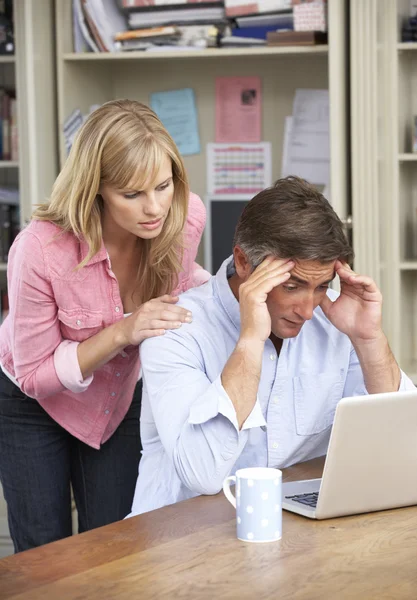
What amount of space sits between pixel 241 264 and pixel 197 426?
1.22 feet

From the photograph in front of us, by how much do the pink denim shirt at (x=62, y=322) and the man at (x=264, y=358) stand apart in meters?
0.26

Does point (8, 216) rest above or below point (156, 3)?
below

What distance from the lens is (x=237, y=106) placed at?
3.48 metres

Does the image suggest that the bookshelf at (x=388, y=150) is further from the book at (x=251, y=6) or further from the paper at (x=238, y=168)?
the paper at (x=238, y=168)

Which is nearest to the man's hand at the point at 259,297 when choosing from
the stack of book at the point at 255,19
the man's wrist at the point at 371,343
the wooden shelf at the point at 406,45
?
the man's wrist at the point at 371,343

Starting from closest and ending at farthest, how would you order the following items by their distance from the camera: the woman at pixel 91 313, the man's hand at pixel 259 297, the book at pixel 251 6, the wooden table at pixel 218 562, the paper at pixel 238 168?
the wooden table at pixel 218 562 < the man's hand at pixel 259 297 < the woman at pixel 91 313 < the book at pixel 251 6 < the paper at pixel 238 168

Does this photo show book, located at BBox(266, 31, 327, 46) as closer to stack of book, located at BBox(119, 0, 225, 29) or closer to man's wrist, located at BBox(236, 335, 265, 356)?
stack of book, located at BBox(119, 0, 225, 29)

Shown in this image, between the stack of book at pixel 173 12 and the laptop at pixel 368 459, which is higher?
the stack of book at pixel 173 12

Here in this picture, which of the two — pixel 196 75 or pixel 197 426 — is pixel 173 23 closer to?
pixel 196 75

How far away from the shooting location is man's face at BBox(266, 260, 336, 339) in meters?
1.68

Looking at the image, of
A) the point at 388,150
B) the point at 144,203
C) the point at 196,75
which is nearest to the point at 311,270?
the point at 144,203

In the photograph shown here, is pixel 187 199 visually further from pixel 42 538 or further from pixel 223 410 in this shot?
pixel 42 538

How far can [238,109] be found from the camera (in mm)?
3477

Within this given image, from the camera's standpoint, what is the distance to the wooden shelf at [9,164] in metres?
3.12
